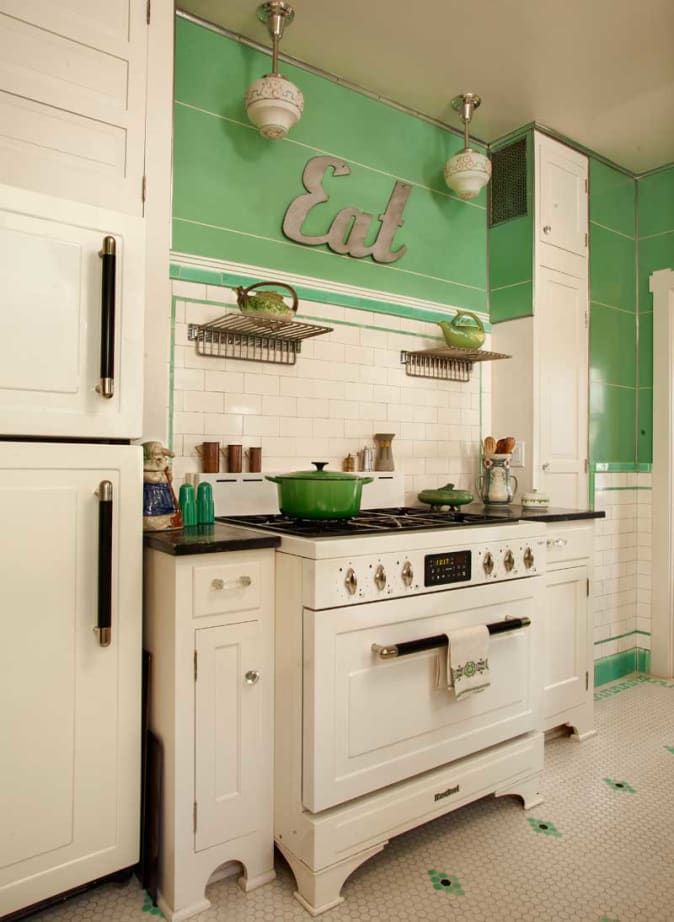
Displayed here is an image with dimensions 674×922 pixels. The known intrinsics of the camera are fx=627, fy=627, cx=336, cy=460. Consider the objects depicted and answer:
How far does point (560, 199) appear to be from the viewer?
3410 mm

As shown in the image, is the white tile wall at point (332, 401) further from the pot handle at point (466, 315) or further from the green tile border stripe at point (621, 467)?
the green tile border stripe at point (621, 467)

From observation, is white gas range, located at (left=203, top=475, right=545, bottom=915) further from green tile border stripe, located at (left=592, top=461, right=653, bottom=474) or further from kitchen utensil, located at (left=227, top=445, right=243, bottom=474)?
green tile border stripe, located at (left=592, top=461, right=653, bottom=474)

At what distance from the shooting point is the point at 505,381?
133 inches

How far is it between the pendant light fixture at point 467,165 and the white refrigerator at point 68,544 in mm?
1936

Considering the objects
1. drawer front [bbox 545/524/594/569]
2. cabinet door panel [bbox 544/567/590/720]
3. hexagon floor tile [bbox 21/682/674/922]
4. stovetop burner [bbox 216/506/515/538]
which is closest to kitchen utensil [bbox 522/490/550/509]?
drawer front [bbox 545/524/594/569]

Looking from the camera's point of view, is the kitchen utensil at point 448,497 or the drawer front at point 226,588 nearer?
the drawer front at point 226,588

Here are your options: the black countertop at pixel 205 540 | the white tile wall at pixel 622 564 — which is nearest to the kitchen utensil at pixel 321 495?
the black countertop at pixel 205 540

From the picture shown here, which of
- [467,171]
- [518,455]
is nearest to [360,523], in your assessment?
[518,455]

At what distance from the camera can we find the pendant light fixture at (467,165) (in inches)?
120

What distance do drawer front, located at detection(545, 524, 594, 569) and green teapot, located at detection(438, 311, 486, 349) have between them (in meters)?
0.99

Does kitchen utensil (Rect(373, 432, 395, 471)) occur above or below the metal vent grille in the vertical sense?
below

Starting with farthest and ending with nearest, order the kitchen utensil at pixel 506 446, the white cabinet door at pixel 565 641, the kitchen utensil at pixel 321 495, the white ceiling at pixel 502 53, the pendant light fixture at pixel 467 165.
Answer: the kitchen utensil at pixel 506 446, the pendant light fixture at pixel 467 165, the white cabinet door at pixel 565 641, the white ceiling at pixel 502 53, the kitchen utensil at pixel 321 495

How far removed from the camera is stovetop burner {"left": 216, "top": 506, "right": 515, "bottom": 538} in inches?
76.8

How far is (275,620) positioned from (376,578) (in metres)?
0.33
